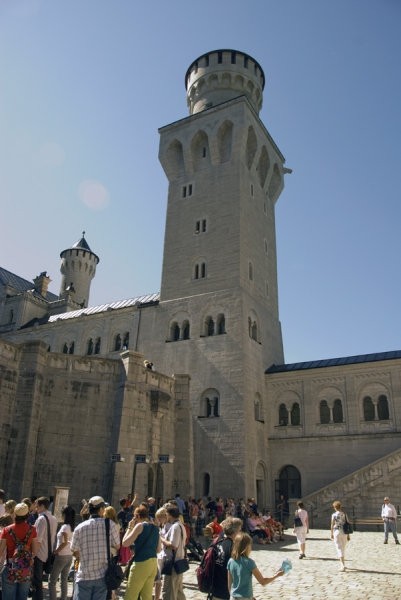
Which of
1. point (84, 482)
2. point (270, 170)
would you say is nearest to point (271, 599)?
point (84, 482)

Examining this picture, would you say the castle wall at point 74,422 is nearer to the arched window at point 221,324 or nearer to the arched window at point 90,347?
the arched window at point 221,324

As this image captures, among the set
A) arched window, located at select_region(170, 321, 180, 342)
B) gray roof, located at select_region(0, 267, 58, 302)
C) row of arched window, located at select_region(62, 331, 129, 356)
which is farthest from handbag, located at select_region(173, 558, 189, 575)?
gray roof, located at select_region(0, 267, 58, 302)

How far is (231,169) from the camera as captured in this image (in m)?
41.9

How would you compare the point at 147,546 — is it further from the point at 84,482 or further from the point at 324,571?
the point at 84,482

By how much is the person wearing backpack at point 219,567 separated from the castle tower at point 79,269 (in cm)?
5986

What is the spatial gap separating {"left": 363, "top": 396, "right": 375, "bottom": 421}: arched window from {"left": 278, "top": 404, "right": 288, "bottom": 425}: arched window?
584 centimetres

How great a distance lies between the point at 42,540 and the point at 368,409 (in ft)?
94.3

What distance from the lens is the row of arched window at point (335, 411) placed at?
3266 cm

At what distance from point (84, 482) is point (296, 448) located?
17693 mm

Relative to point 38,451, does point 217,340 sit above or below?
above

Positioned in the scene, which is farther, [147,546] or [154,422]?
[154,422]

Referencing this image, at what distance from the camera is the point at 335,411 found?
34219 mm

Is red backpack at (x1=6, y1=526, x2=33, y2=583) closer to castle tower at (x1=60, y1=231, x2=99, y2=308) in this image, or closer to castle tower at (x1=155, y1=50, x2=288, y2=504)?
castle tower at (x1=155, y1=50, x2=288, y2=504)

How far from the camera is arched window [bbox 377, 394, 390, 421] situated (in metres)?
32.4
